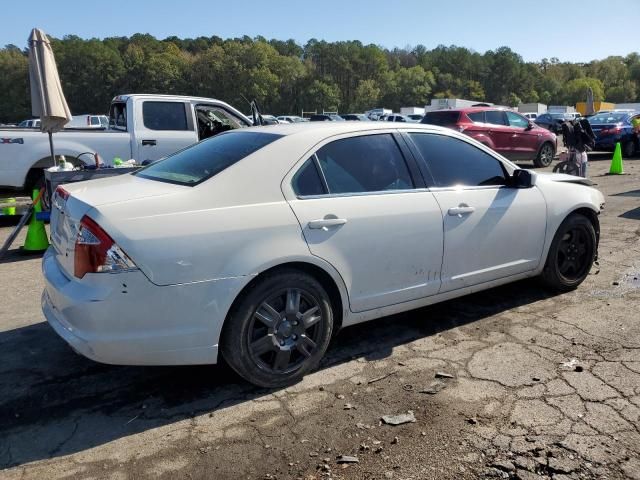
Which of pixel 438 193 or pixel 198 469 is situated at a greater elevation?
pixel 438 193

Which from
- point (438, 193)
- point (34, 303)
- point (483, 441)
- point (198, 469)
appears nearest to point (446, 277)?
point (438, 193)

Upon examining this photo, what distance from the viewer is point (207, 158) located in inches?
142

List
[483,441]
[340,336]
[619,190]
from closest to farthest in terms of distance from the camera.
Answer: [483,441]
[340,336]
[619,190]

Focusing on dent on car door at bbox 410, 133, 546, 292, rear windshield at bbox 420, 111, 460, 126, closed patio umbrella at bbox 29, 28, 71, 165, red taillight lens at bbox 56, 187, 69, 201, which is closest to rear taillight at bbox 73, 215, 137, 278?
red taillight lens at bbox 56, 187, 69, 201

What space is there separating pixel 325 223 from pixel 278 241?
0.35 m

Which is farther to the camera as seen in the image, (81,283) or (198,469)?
(81,283)

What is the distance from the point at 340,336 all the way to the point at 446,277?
92cm

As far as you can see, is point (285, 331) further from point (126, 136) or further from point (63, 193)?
point (126, 136)

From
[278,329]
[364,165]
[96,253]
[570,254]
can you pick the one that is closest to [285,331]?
[278,329]

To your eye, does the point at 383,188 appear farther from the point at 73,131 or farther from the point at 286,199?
the point at 73,131

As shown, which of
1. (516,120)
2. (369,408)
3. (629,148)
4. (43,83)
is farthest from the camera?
(629,148)

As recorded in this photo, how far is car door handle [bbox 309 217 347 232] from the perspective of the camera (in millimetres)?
3244

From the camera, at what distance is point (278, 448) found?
270 centimetres

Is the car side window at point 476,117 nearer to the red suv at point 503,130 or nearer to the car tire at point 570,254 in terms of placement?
the red suv at point 503,130
